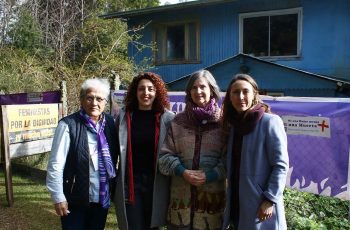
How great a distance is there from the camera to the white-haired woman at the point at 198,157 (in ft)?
10.2

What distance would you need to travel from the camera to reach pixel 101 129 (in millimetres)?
3285

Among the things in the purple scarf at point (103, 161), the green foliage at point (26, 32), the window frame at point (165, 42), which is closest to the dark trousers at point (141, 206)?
the purple scarf at point (103, 161)

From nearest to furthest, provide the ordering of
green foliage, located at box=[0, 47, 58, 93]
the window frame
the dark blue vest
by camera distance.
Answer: the dark blue vest → green foliage, located at box=[0, 47, 58, 93] → the window frame

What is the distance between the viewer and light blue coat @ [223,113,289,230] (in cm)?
271

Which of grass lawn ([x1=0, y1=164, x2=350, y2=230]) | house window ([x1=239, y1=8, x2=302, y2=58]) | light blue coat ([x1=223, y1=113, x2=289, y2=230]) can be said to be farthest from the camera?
house window ([x1=239, y1=8, x2=302, y2=58])

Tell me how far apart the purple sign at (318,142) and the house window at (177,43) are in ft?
33.7

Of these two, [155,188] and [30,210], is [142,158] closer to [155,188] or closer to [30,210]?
[155,188]

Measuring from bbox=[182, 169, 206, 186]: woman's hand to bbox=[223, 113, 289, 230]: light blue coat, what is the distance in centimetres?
29

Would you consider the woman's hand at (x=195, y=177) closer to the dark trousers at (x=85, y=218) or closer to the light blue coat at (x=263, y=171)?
the light blue coat at (x=263, y=171)

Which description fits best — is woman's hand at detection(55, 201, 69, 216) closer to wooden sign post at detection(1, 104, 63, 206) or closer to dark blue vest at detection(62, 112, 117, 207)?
dark blue vest at detection(62, 112, 117, 207)

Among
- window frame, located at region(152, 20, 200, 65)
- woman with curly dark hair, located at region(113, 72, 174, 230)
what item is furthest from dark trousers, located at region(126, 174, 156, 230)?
window frame, located at region(152, 20, 200, 65)

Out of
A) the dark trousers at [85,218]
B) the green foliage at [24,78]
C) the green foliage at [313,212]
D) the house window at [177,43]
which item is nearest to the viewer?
the dark trousers at [85,218]

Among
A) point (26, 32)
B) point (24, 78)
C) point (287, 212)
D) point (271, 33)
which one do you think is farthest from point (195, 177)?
point (26, 32)

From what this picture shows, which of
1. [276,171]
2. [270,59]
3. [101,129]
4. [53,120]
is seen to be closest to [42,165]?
[53,120]
